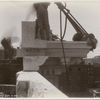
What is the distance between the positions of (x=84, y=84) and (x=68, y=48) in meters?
1.13

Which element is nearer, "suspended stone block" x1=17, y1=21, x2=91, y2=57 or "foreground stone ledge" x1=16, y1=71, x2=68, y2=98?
"foreground stone ledge" x1=16, y1=71, x2=68, y2=98

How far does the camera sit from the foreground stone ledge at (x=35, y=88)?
14.7 ft

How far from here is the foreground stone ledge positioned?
176 inches

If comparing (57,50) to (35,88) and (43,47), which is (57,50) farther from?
(35,88)

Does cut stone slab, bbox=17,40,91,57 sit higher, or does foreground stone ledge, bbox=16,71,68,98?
cut stone slab, bbox=17,40,91,57

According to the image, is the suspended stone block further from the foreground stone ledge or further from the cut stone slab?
the foreground stone ledge

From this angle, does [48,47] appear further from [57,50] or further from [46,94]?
[46,94]

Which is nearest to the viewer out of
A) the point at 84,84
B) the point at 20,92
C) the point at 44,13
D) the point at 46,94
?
the point at 46,94

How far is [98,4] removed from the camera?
14.8 ft

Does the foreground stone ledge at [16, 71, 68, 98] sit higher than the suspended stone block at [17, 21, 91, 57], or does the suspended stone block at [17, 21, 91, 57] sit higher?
the suspended stone block at [17, 21, 91, 57]

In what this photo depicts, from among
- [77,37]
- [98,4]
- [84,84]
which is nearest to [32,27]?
[77,37]

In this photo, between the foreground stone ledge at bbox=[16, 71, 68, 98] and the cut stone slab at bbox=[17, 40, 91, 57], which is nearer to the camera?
the foreground stone ledge at bbox=[16, 71, 68, 98]

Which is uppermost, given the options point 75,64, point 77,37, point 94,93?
point 77,37

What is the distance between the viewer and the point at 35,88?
4.79 metres
